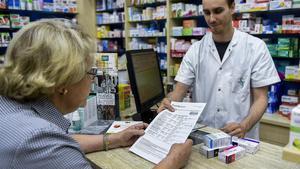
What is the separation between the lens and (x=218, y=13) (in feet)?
6.30

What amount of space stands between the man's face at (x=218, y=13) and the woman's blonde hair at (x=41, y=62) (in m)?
1.27

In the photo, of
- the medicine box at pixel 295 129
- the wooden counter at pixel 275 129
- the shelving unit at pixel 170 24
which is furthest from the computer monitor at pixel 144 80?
the shelving unit at pixel 170 24

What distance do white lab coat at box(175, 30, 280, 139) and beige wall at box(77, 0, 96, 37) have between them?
363 cm

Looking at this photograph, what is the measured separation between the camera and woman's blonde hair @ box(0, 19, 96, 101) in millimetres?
825

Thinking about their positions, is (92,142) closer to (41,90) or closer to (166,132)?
(166,132)

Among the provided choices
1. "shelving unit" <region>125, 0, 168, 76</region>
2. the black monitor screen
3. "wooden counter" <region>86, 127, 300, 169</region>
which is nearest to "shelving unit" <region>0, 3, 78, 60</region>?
"shelving unit" <region>125, 0, 168, 76</region>

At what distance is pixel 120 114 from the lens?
2.14 metres

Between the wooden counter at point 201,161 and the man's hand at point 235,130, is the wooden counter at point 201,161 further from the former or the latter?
the man's hand at point 235,130

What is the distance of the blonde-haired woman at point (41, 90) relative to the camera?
762 millimetres

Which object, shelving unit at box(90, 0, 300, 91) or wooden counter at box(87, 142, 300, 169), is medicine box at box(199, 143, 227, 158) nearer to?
wooden counter at box(87, 142, 300, 169)

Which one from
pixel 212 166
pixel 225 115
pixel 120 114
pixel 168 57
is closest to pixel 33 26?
pixel 212 166

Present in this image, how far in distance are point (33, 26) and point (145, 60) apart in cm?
99

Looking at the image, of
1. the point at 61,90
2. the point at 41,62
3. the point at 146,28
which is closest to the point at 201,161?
the point at 61,90

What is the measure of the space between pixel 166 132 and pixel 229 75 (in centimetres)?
86
